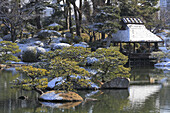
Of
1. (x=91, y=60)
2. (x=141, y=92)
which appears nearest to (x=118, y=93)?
(x=141, y=92)

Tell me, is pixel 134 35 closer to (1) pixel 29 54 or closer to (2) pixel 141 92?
(1) pixel 29 54

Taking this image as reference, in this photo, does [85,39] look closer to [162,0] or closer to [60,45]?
[60,45]

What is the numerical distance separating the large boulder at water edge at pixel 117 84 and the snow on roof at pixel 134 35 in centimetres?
2175

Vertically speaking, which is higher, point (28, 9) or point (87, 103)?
point (28, 9)

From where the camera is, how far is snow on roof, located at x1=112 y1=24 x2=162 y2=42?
43812 millimetres

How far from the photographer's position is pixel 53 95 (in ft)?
56.4

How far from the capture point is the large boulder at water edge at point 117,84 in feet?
71.5

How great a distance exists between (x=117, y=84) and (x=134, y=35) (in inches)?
933

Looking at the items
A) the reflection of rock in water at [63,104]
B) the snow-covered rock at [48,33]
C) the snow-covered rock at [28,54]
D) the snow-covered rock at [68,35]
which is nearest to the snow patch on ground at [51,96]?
the reflection of rock in water at [63,104]

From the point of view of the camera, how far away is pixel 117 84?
21.9 m

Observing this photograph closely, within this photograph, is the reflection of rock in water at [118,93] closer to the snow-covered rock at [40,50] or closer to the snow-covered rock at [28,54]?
the snow-covered rock at [28,54]

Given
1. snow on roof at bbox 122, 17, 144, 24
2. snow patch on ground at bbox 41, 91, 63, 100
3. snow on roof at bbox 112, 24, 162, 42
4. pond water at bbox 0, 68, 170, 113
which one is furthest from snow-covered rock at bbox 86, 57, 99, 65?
snow on roof at bbox 122, 17, 144, 24

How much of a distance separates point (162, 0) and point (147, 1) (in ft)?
299

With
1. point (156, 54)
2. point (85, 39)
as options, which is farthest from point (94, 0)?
point (156, 54)
